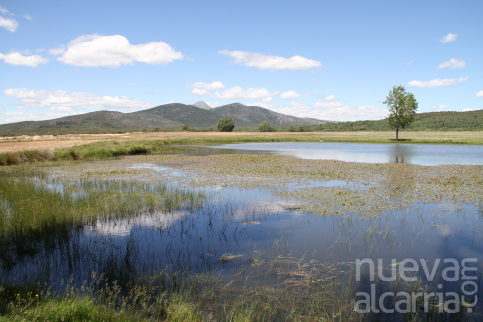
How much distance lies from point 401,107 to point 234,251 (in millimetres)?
67005

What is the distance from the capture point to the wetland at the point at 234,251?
486 centimetres

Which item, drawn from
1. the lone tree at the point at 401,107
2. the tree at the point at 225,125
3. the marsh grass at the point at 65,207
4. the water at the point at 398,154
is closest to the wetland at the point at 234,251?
the marsh grass at the point at 65,207

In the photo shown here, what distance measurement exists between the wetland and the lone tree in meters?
54.9

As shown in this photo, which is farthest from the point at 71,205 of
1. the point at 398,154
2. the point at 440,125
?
the point at 440,125

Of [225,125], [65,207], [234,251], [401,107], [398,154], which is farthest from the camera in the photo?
[225,125]

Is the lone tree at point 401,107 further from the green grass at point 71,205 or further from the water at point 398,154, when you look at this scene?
the green grass at point 71,205

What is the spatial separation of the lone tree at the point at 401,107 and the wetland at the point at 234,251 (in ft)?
180

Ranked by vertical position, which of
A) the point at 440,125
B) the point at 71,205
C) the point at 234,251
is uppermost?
the point at 440,125

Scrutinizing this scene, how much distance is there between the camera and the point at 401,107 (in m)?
63.3

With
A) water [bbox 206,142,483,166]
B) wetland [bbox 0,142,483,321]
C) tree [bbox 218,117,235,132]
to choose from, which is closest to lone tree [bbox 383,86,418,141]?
water [bbox 206,142,483,166]

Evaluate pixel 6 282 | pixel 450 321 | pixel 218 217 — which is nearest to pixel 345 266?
pixel 450 321

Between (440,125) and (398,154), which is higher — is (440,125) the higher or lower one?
the higher one

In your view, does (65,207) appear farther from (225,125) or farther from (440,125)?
(440,125)

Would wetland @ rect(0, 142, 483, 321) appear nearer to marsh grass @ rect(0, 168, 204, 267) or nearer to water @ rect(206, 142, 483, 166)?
marsh grass @ rect(0, 168, 204, 267)
